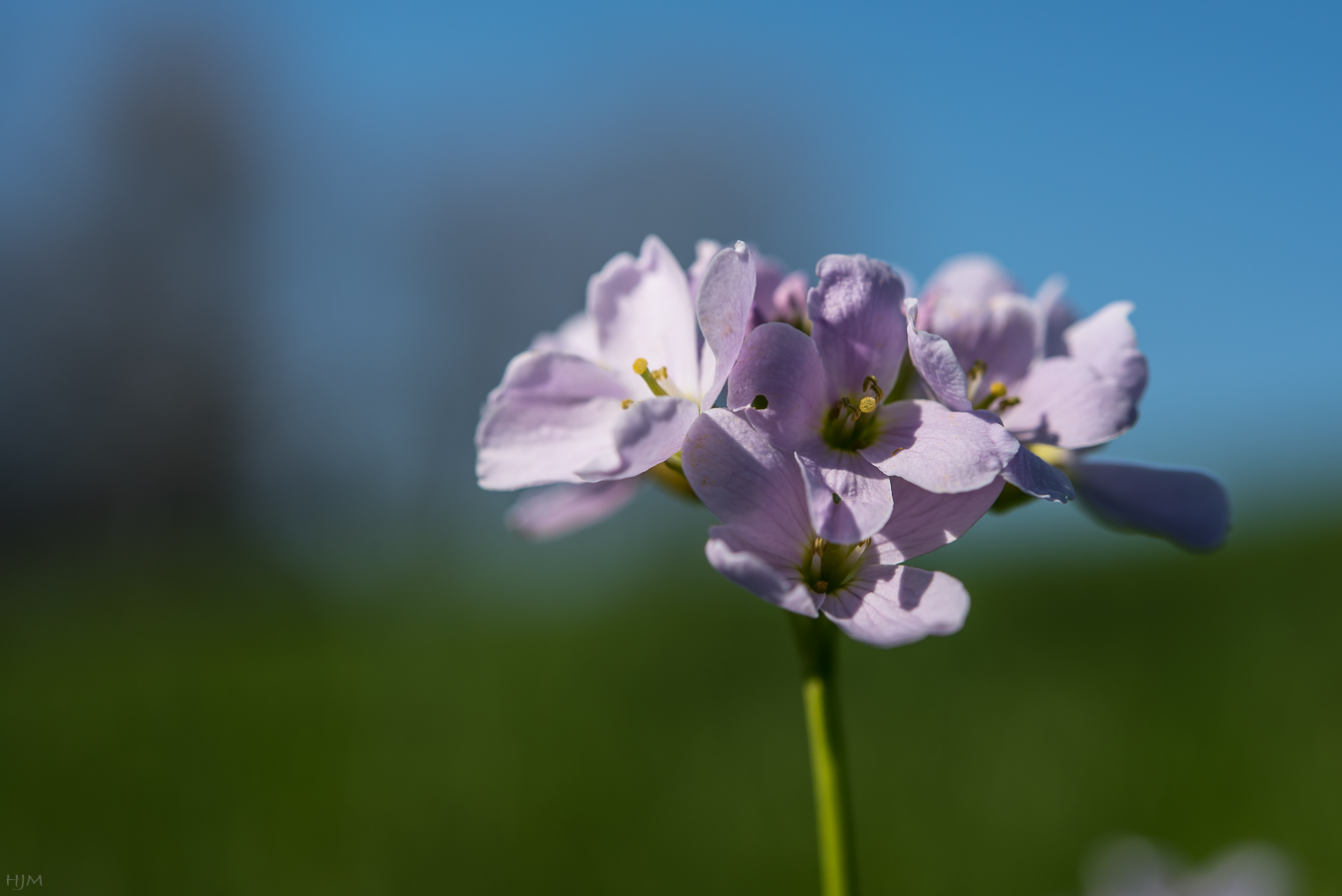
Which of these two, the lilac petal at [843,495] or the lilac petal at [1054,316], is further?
the lilac petal at [1054,316]

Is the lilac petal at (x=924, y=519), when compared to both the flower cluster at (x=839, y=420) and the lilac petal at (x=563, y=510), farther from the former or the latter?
the lilac petal at (x=563, y=510)

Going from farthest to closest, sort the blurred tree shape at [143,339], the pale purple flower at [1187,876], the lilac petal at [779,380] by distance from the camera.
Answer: the blurred tree shape at [143,339] < the pale purple flower at [1187,876] < the lilac petal at [779,380]

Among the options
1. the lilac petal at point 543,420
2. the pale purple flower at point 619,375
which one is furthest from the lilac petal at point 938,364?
the lilac petal at point 543,420

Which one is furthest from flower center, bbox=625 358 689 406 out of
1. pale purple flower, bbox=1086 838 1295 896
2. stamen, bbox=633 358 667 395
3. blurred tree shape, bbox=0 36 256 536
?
blurred tree shape, bbox=0 36 256 536

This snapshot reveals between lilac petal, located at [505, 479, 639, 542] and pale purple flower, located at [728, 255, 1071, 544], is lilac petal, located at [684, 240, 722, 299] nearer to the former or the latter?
pale purple flower, located at [728, 255, 1071, 544]

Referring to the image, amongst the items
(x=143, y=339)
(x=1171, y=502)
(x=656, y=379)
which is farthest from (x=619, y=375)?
(x=143, y=339)

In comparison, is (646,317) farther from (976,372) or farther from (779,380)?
(976,372)
